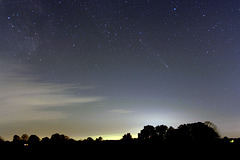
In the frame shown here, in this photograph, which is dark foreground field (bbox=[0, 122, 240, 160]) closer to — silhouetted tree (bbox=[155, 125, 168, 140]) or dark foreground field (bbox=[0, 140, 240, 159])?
dark foreground field (bbox=[0, 140, 240, 159])

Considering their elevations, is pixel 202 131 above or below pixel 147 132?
Answer: below

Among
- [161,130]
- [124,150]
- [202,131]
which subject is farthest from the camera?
[161,130]

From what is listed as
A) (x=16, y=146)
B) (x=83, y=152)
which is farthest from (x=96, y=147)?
(x=16, y=146)

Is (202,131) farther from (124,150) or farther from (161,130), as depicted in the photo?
(124,150)

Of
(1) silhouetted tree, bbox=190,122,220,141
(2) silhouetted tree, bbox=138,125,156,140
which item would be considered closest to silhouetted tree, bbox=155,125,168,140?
(2) silhouetted tree, bbox=138,125,156,140

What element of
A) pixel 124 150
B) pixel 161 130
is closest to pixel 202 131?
pixel 161 130

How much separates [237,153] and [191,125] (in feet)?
147

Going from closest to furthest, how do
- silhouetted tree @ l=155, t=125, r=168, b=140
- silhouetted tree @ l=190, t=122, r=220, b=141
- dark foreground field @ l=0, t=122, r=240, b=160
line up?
dark foreground field @ l=0, t=122, r=240, b=160, silhouetted tree @ l=190, t=122, r=220, b=141, silhouetted tree @ l=155, t=125, r=168, b=140

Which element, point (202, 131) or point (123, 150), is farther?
point (202, 131)

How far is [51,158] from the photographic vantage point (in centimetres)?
2362

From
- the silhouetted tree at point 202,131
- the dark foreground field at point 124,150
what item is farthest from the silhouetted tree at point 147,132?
the dark foreground field at point 124,150

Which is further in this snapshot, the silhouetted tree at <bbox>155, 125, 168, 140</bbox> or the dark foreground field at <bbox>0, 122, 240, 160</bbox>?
the silhouetted tree at <bbox>155, 125, 168, 140</bbox>

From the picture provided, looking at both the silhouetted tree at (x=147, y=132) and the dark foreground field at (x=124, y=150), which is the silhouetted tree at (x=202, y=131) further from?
the dark foreground field at (x=124, y=150)

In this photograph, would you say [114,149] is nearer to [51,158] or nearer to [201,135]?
[51,158]
